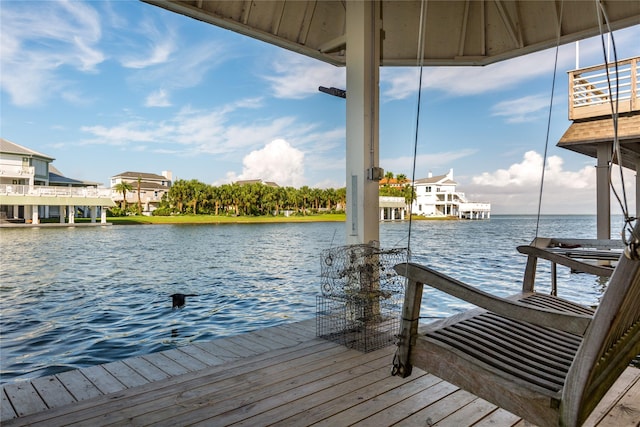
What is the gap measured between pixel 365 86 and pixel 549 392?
255 centimetres

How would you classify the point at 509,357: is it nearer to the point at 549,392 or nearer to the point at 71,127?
the point at 549,392

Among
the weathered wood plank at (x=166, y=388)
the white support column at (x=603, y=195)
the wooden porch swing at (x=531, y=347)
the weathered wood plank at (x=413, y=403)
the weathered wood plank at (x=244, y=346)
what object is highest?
the white support column at (x=603, y=195)

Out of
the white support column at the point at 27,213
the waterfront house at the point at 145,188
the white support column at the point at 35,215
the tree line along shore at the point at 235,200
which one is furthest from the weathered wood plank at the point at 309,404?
the waterfront house at the point at 145,188

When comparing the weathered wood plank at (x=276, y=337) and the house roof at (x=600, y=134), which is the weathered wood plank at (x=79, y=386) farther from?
the house roof at (x=600, y=134)

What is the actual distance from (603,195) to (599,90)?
179 centimetres

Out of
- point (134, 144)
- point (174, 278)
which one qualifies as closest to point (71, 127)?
point (134, 144)

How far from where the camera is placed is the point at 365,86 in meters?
3.06

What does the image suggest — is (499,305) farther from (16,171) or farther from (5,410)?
(16,171)

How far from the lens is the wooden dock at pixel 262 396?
162cm

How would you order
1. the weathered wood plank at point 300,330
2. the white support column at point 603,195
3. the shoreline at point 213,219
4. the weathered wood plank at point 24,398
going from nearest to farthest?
1. the weathered wood plank at point 24,398
2. the weathered wood plank at point 300,330
3. the white support column at point 603,195
4. the shoreline at point 213,219

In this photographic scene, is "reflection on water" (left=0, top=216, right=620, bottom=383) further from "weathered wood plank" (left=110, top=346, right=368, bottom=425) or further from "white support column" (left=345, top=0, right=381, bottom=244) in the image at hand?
"weathered wood plank" (left=110, top=346, right=368, bottom=425)

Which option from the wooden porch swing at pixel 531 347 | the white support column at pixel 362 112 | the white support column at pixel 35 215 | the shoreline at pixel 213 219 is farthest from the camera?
the shoreline at pixel 213 219

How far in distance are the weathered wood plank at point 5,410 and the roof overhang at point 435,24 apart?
272 cm

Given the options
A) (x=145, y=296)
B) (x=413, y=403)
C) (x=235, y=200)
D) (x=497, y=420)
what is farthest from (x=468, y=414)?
(x=235, y=200)
